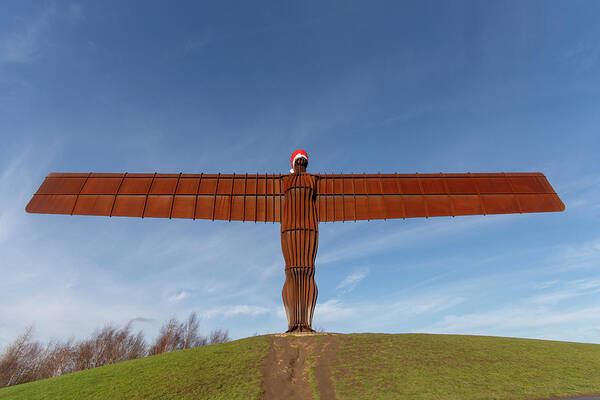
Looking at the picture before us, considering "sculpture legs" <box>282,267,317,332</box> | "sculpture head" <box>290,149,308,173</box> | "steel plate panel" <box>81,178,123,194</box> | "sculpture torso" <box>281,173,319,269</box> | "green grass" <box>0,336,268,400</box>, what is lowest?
"green grass" <box>0,336,268,400</box>

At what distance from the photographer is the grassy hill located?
12.6 meters

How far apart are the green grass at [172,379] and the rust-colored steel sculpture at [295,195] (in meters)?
7.04

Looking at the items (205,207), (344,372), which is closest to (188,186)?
(205,207)

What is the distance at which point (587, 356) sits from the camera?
16.5m

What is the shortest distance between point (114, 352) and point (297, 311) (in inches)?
1510


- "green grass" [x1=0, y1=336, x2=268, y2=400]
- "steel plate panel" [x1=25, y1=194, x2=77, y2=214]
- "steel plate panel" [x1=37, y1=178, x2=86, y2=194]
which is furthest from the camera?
"steel plate panel" [x1=37, y1=178, x2=86, y2=194]

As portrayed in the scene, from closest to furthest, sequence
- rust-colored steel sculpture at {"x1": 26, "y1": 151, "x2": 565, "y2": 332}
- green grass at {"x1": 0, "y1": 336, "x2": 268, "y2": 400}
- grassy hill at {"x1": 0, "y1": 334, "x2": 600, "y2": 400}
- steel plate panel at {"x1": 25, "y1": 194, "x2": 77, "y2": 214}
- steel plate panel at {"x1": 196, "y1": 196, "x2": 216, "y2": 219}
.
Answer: grassy hill at {"x1": 0, "y1": 334, "x2": 600, "y2": 400}
green grass at {"x1": 0, "y1": 336, "x2": 268, "y2": 400}
steel plate panel at {"x1": 25, "y1": 194, "x2": 77, "y2": 214}
rust-colored steel sculpture at {"x1": 26, "y1": 151, "x2": 565, "y2": 332}
steel plate panel at {"x1": 196, "y1": 196, "x2": 216, "y2": 219}

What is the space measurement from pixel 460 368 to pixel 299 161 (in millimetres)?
13576

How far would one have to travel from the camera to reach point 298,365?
592 inches

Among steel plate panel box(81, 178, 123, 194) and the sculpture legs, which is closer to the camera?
the sculpture legs

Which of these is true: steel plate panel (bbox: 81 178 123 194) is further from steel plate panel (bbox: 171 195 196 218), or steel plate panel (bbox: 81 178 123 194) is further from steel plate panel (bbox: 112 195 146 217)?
steel plate panel (bbox: 171 195 196 218)

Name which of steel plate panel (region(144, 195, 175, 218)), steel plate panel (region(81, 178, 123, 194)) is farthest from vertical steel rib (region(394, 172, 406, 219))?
steel plate panel (region(81, 178, 123, 194))

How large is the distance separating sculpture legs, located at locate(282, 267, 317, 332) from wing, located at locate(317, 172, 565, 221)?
13.1ft

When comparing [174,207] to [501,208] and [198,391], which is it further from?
[501,208]
